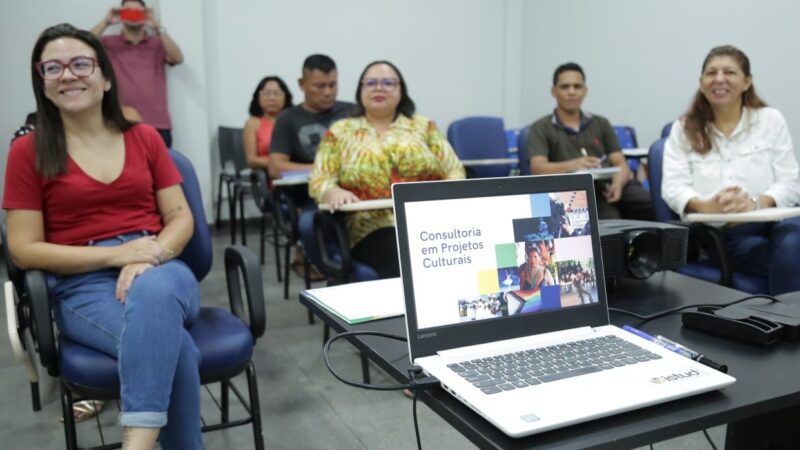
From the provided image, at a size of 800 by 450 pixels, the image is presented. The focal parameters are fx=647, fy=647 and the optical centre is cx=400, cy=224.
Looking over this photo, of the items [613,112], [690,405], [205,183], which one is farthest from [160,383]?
[613,112]

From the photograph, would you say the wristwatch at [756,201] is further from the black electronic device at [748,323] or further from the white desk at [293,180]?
the white desk at [293,180]

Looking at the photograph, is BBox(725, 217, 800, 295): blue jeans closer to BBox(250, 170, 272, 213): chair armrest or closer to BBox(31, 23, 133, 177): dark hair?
BBox(31, 23, 133, 177): dark hair

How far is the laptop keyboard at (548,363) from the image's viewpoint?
2.56 feet

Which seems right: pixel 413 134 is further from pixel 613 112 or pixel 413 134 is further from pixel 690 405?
pixel 613 112

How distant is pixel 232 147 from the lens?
5227 mm

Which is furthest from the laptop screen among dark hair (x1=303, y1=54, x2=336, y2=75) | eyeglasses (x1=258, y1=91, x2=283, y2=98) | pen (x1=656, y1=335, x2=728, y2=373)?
eyeglasses (x1=258, y1=91, x2=283, y2=98)

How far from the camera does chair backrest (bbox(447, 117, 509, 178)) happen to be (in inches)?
179

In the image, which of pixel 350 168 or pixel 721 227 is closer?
pixel 721 227

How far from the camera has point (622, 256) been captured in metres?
1.21

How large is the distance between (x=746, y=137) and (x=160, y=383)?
85.9 inches

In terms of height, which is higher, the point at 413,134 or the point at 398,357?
the point at 413,134

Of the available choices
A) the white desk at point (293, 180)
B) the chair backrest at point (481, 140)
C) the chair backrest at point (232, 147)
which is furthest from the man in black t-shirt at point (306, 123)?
the chair backrest at point (232, 147)

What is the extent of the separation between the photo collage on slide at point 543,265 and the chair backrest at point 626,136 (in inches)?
166

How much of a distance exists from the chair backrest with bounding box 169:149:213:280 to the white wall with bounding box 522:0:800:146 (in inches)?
146
